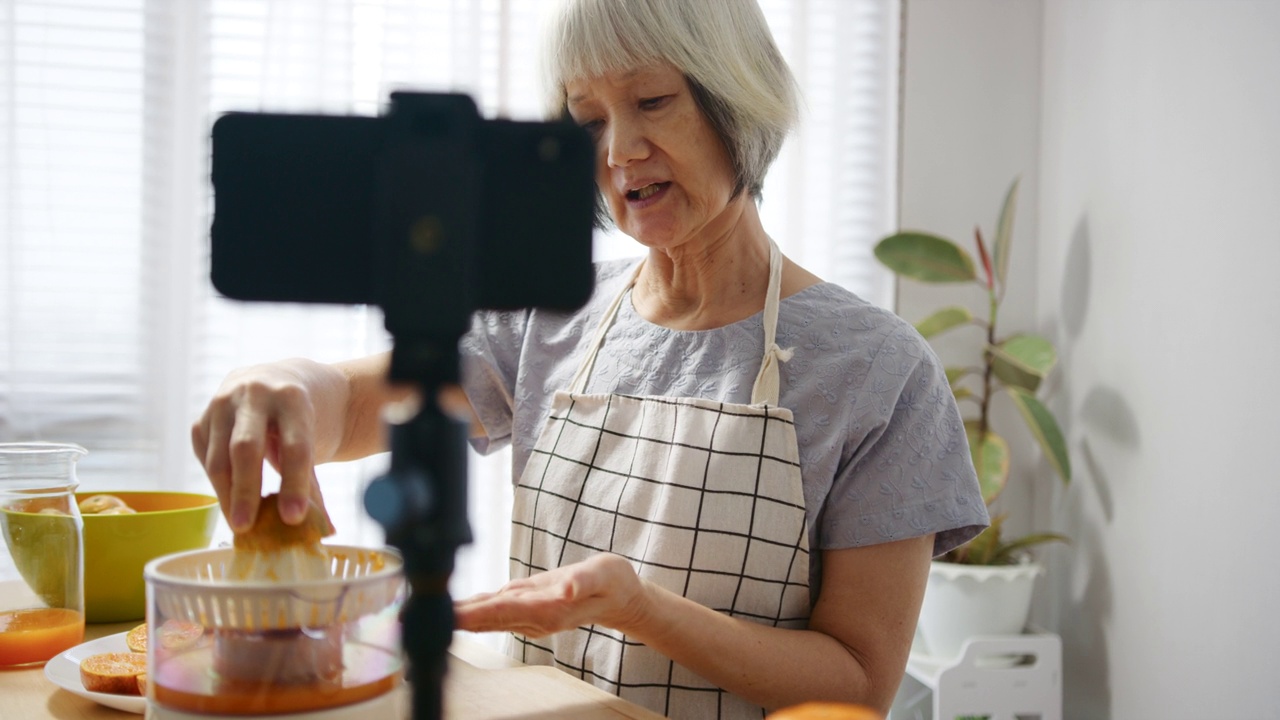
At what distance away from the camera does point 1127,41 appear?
7.23 feet

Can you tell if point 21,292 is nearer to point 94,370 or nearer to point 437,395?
point 94,370

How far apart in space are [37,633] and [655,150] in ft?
2.44

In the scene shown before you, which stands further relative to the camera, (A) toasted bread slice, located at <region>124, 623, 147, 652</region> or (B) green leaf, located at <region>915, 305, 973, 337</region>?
(B) green leaf, located at <region>915, 305, 973, 337</region>

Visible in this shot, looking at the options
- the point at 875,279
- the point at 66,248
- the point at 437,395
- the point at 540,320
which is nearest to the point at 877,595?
the point at 540,320

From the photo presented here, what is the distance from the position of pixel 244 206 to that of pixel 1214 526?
196 cm

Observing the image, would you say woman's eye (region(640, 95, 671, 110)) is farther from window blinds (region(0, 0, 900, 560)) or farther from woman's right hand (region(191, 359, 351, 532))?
window blinds (region(0, 0, 900, 560))

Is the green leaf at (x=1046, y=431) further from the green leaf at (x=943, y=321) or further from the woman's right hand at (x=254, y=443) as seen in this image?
the woman's right hand at (x=254, y=443)

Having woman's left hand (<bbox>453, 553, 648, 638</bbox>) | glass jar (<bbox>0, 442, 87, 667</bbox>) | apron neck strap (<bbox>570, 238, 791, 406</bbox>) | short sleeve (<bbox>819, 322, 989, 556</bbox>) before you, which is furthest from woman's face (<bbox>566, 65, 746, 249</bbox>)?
glass jar (<bbox>0, 442, 87, 667</bbox>)

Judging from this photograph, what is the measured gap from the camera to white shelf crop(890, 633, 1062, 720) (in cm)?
208

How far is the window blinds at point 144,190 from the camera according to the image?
2.13 m

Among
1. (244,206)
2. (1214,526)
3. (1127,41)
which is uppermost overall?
(1127,41)

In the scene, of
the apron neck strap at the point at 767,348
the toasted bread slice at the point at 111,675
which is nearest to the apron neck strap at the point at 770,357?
the apron neck strap at the point at 767,348

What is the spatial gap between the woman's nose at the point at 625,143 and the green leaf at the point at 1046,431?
4.51 ft

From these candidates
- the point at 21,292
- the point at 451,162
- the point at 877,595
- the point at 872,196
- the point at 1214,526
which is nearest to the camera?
the point at 451,162
